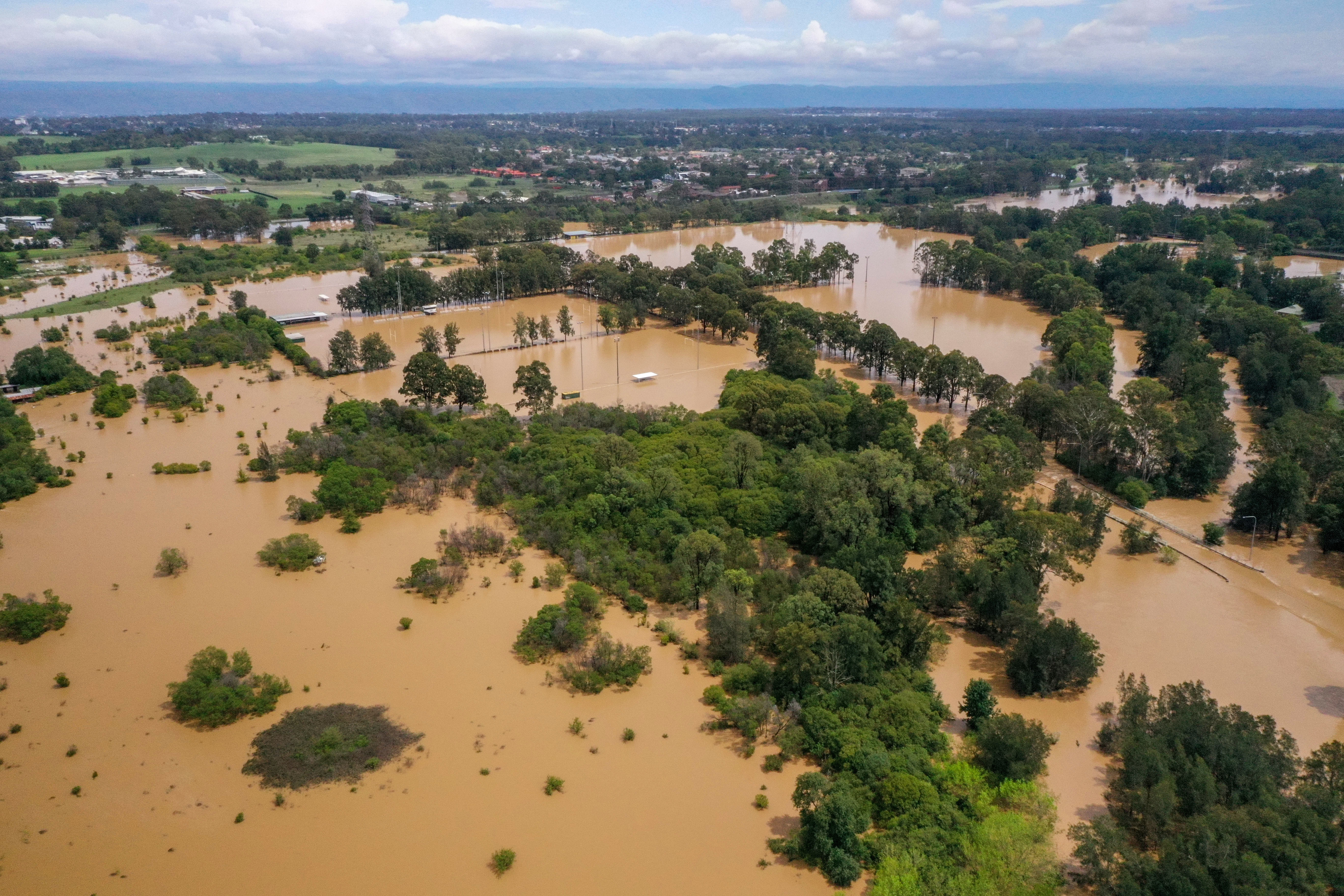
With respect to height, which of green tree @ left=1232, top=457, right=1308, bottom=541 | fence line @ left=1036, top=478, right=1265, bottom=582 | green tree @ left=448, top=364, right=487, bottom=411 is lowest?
fence line @ left=1036, top=478, right=1265, bottom=582

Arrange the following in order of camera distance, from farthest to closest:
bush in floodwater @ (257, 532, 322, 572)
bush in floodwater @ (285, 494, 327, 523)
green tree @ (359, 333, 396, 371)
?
green tree @ (359, 333, 396, 371) → bush in floodwater @ (285, 494, 327, 523) → bush in floodwater @ (257, 532, 322, 572)

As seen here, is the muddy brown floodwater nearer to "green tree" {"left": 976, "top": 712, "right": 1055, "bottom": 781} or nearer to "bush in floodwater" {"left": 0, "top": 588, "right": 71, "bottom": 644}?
"bush in floodwater" {"left": 0, "top": 588, "right": 71, "bottom": 644}

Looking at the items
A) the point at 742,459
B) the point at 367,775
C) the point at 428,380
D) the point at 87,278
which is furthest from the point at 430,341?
the point at 87,278

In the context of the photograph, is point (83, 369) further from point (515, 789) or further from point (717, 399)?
point (515, 789)

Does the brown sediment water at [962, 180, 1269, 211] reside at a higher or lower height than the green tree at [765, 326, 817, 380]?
higher

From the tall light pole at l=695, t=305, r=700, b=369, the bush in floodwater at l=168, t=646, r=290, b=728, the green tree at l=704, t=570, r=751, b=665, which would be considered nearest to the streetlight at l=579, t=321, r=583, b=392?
the tall light pole at l=695, t=305, r=700, b=369

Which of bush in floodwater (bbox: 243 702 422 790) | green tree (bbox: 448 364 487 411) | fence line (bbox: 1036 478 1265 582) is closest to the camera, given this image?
bush in floodwater (bbox: 243 702 422 790)

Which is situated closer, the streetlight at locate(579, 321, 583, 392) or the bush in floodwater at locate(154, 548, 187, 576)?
the bush in floodwater at locate(154, 548, 187, 576)
